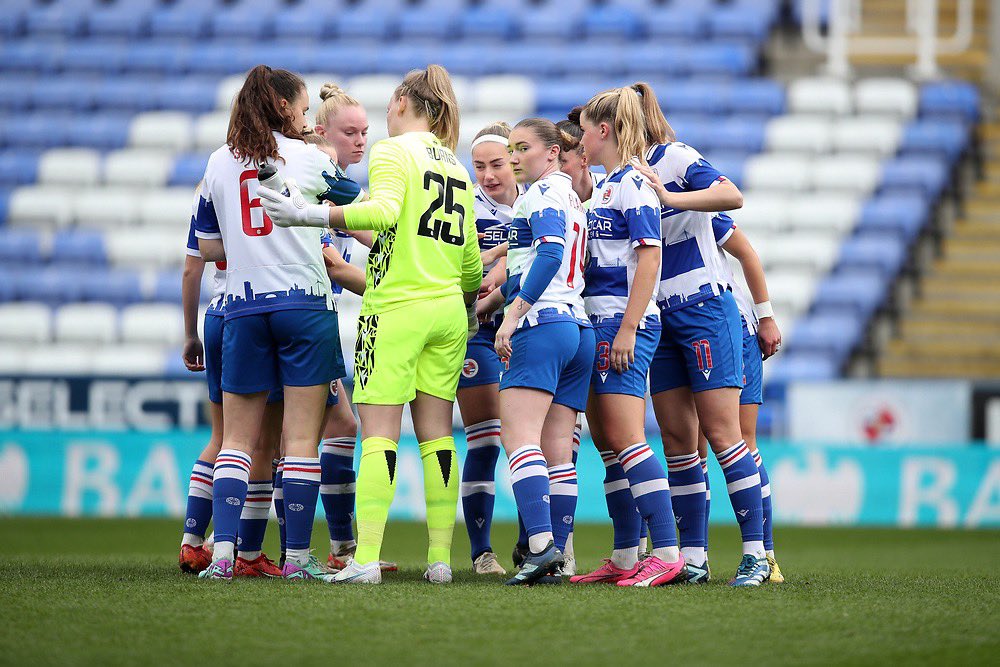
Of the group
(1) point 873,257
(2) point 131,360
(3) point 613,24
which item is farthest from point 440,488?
(3) point 613,24

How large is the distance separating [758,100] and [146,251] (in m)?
7.56

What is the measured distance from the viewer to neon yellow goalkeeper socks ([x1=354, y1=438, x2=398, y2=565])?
4668 millimetres

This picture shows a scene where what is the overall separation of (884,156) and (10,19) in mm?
12035

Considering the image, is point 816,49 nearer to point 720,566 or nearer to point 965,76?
point 965,76

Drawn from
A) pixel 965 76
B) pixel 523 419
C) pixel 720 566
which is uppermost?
pixel 965 76

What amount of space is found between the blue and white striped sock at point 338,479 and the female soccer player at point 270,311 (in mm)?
623

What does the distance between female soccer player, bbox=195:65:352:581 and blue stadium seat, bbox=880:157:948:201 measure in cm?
1091

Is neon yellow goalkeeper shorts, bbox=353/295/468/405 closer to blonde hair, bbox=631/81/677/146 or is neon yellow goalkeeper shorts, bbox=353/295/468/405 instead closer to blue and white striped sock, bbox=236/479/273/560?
blue and white striped sock, bbox=236/479/273/560

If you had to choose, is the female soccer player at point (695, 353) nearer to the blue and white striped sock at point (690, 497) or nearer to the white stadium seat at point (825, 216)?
the blue and white striped sock at point (690, 497)

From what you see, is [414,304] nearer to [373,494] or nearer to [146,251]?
[373,494]

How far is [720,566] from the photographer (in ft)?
20.7

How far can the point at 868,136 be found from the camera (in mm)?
14812

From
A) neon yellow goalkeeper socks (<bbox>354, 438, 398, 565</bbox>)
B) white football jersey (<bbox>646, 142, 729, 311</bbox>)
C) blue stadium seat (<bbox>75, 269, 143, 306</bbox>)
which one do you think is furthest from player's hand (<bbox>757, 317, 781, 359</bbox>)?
blue stadium seat (<bbox>75, 269, 143, 306</bbox>)

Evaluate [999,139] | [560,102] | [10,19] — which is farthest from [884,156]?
[10,19]
